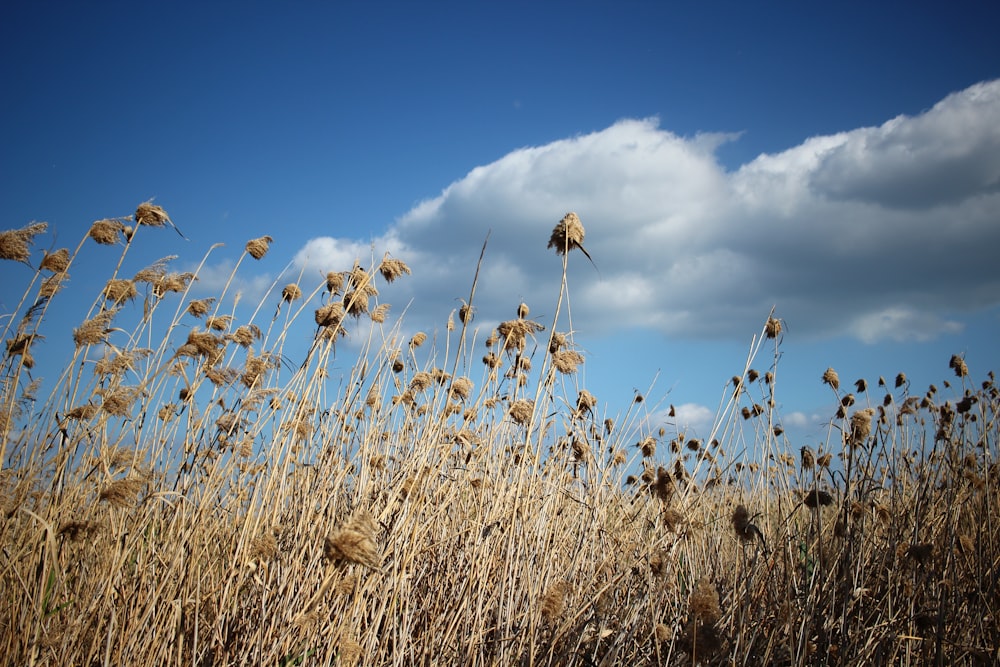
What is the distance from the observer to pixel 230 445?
2.84 meters

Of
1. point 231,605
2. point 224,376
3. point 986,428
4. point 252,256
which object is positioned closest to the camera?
point 231,605

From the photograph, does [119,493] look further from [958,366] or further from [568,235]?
[958,366]

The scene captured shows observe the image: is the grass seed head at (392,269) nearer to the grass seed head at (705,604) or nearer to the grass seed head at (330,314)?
the grass seed head at (330,314)

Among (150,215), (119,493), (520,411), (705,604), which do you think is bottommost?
(119,493)

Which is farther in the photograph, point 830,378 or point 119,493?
point 830,378

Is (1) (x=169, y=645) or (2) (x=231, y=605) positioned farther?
(2) (x=231, y=605)

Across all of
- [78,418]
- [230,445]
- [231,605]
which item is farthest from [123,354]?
[231,605]

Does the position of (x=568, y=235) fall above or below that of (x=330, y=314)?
above

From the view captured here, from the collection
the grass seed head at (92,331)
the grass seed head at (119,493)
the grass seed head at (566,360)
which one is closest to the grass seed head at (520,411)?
the grass seed head at (566,360)

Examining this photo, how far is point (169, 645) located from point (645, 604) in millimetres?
2048

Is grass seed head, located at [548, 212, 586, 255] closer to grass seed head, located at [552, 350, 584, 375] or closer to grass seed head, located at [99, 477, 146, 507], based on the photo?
grass seed head, located at [552, 350, 584, 375]

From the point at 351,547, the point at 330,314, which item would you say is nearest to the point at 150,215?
the point at 330,314

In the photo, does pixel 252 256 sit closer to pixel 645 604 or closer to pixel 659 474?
pixel 659 474

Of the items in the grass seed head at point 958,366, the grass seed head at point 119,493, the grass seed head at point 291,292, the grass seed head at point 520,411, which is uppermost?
the grass seed head at point 958,366
